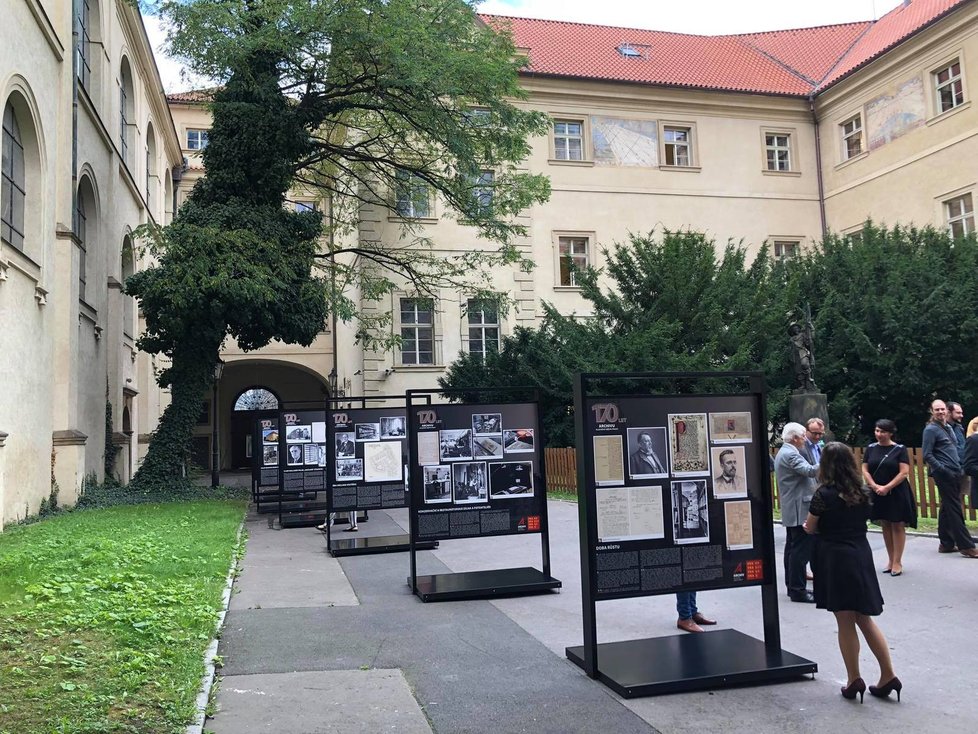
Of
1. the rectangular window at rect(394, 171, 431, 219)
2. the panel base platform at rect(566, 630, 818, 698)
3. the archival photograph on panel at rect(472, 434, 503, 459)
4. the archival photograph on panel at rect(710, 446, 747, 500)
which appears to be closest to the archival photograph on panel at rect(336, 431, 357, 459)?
the archival photograph on panel at rect(472, 434, 503, 459)

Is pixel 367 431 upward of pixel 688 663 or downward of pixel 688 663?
upward

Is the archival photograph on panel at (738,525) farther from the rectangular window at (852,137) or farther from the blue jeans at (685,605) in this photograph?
the rectangular window at (852,137)

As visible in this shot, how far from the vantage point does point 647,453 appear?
594cm

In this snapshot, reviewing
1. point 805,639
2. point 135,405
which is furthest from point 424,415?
point 135,405

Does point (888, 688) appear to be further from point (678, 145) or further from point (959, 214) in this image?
point (678, 145)

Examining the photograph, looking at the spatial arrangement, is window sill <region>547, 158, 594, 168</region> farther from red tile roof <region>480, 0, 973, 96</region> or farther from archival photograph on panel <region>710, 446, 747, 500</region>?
archival photograph on panel <region>710, 446, 747, 500</region>

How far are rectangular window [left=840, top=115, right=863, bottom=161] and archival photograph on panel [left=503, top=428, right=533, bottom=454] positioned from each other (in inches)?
1119

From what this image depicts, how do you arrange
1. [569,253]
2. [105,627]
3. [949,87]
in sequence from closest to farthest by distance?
[105,627]
[949,87]
[569,253]

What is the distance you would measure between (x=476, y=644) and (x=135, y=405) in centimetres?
2542

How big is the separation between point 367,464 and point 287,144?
11.4 metres

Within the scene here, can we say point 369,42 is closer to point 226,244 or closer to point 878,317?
point 226,244

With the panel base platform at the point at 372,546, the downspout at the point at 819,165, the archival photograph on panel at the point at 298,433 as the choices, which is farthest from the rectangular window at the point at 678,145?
the panel base platform at the point at 372,546

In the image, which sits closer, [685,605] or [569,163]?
[685,605]

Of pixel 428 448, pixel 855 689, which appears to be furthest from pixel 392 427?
pixel 855 689
